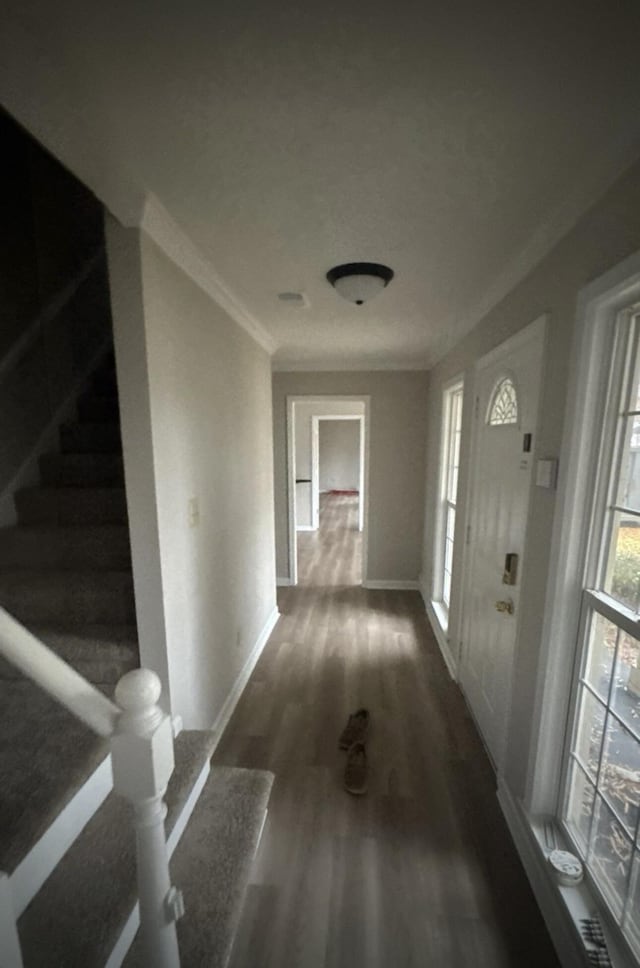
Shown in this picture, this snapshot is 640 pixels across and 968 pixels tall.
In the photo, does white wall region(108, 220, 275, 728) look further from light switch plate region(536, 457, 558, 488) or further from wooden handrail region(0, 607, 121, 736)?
light switch plate region(536, 457, 558, 488)

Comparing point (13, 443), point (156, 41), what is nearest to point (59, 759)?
point (13, 443)

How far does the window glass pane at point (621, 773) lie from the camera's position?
1079 millimetres

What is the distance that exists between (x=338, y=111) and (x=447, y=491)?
2838mm

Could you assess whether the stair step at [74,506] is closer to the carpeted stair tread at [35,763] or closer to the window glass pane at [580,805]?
the carpeted stair tread at [35,763]

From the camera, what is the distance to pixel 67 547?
6.13 ft

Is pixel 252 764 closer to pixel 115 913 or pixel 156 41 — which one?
pixel 115 913

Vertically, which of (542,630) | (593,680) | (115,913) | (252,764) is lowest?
(252,764)

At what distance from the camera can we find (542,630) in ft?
4.61

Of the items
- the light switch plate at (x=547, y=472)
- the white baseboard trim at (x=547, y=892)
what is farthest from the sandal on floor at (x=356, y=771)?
the light switch plate at (x=547, y=472)

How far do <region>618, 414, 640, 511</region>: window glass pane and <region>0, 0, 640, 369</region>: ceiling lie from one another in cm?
69

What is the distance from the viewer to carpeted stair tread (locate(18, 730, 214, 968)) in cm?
90

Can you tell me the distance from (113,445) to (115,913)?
200 centimetres

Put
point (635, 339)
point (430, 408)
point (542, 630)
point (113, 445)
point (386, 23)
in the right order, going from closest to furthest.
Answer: point (386, 23) < point (635, 339) < point (542, 630) < point (113, 445) < point (430, 408)

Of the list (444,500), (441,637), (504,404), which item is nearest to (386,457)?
(444,500)
